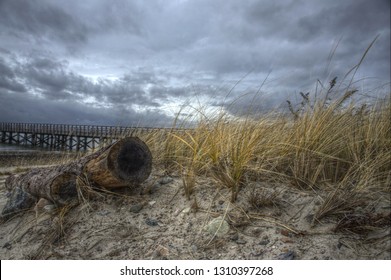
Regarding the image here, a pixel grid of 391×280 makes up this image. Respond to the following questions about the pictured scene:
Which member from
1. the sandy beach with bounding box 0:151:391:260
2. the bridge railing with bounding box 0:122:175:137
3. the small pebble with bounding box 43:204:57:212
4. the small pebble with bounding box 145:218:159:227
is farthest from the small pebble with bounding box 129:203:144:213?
the bridge railing with bounding box 0:122:175:137

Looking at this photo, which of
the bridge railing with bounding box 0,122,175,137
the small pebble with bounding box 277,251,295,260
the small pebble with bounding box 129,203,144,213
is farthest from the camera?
the bridge railing with bounding box 0,122,175,137

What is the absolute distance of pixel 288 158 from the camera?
9.46 feet

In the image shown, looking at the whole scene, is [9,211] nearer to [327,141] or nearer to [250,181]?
[250,181]

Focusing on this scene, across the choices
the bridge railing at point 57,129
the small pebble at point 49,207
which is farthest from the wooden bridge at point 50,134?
the small pebble at point 49,207

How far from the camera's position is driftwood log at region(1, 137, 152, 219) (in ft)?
9.53

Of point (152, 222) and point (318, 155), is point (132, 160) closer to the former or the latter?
point (152, 222)

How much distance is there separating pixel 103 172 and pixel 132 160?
28 cm

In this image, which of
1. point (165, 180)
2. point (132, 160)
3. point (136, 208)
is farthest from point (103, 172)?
point (165, 180)

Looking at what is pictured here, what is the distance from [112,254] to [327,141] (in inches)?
81.3

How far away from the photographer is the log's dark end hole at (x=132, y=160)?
2932 millimetres

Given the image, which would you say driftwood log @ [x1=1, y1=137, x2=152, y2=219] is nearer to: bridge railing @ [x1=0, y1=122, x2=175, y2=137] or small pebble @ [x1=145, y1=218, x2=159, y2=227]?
small pebble @ [x1=145, y1=218, x2=159, y2=227]

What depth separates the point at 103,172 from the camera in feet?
9.57
